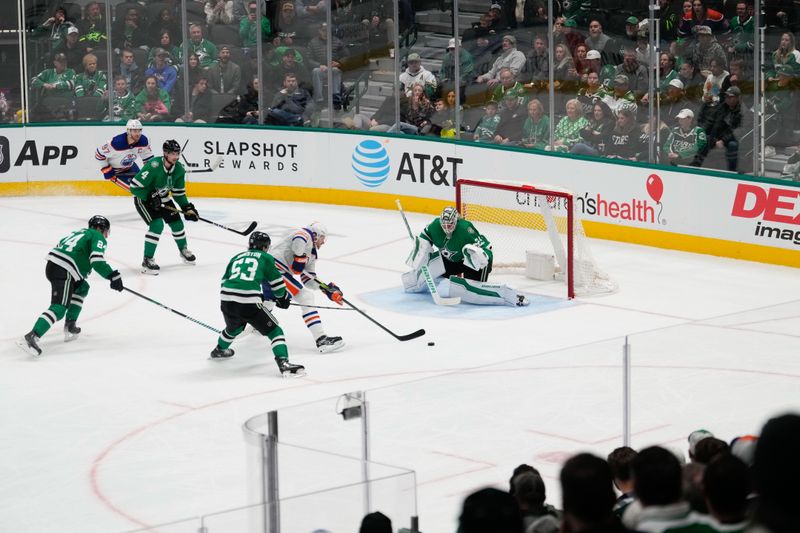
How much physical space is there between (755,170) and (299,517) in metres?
8.32

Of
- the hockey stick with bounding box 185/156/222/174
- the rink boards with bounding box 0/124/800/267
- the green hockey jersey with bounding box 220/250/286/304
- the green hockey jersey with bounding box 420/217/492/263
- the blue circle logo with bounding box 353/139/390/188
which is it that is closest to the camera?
the green hockey jersey with bounding box 220/250/286/304

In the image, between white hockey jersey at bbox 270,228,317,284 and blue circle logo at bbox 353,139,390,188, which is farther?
blue circle logo at bbox 353,139,390,188

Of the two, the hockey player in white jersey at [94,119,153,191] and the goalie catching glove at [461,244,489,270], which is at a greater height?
the hockey player in white jersey at [94,119,153,191]

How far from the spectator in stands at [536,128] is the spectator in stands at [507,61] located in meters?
0.42

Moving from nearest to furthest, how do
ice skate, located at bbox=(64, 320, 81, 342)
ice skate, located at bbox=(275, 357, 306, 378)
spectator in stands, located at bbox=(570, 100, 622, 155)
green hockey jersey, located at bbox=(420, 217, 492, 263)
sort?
1. ice skate, located at bbox=(275, 357, 306, 378)
2. ice skate, located at bbox=(64, 320, 81, 342)
3. green hockey jersey, located at bbox=(420, 217, 492, 263)
4. spectator in stands, located at bbox=(570, 100, 622, 155)

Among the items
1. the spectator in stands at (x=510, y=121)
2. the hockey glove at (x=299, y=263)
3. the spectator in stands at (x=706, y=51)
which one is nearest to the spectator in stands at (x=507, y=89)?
the spectator in stands at (x=510, y=121)

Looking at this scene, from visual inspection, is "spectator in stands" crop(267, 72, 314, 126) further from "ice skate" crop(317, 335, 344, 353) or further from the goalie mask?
"ice skate" crop(317, 335, 344, 353)

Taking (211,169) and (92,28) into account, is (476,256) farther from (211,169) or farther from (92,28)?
(92,28)

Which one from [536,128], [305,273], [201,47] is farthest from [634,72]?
[201,47]

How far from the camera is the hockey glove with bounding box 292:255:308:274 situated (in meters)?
9.17

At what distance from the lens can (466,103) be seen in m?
14.3

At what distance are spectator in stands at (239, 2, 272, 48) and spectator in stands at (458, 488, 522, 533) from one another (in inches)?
523

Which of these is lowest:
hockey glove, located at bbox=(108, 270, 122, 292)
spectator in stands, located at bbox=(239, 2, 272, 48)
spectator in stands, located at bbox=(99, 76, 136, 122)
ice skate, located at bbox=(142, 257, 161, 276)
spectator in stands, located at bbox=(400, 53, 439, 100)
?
ice skate, located at bbox=(142, 257, 161, 276)

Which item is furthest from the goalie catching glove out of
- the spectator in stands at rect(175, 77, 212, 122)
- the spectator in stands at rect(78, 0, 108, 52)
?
the spectator in stands at rect(78, 0, 108, 52)
